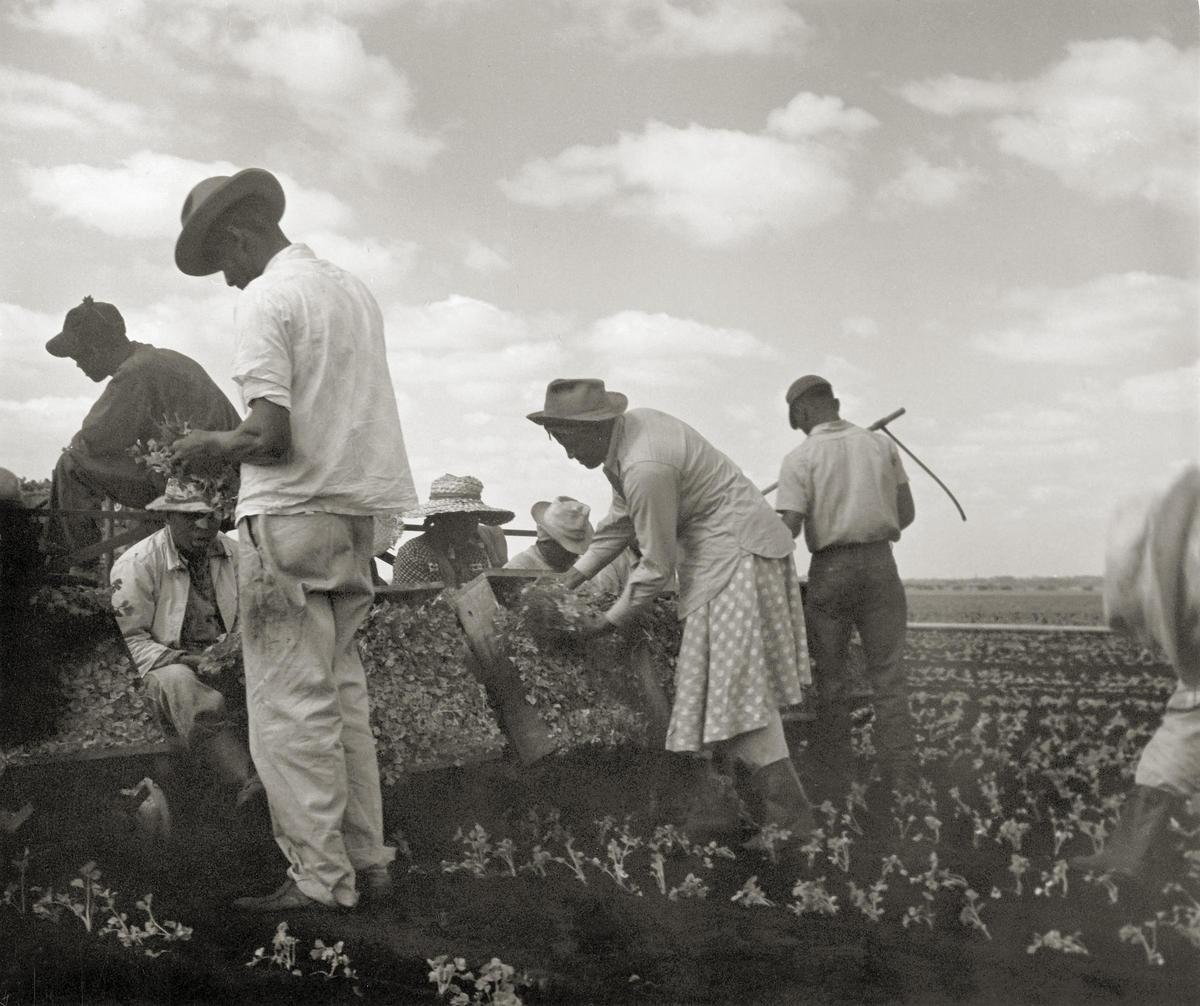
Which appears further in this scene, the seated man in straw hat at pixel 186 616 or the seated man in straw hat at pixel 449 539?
the seated man in straw hat at pixel 449 539

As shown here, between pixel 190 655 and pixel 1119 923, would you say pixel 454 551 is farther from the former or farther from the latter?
pixel 1119 923

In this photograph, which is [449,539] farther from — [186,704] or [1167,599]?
[1167,599]

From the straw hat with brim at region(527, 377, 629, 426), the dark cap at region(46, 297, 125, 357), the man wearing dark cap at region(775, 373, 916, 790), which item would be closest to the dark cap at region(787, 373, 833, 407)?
the man wearing dark cap at region(775, 373, 916, 790)

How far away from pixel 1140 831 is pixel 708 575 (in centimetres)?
155

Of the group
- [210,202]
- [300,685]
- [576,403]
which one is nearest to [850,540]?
[576,403]

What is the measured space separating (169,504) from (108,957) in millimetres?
1503

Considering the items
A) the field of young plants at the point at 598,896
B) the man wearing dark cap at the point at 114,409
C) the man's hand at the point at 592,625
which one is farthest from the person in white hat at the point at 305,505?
the man wearing dark cap at the point at 114,409

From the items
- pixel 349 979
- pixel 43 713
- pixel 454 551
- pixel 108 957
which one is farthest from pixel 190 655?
pixel 454 551

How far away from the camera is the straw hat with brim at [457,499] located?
6289 millimetres

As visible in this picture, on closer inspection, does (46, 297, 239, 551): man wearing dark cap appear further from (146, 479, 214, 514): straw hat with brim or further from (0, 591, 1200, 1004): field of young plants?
(0, 591, 1200, 1004): field of young plants

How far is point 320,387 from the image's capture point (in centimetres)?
366

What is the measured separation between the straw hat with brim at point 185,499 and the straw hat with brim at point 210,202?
0.77 meters

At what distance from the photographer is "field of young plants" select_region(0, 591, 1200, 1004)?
10.1ft

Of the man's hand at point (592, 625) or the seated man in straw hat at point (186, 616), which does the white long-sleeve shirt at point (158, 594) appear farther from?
the man's hand at point (592, 625)
